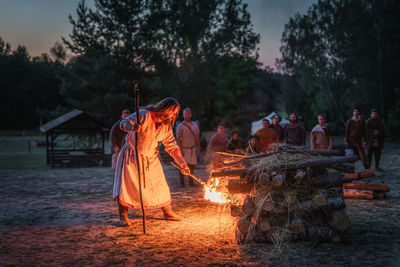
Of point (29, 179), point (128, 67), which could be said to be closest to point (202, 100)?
point (128, 67)

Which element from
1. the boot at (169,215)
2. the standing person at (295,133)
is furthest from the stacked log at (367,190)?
the boot at (169,215)

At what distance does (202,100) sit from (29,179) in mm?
16539

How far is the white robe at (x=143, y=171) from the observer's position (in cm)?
579

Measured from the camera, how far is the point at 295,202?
499 cm

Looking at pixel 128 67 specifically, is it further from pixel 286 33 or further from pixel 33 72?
pixel 33 72

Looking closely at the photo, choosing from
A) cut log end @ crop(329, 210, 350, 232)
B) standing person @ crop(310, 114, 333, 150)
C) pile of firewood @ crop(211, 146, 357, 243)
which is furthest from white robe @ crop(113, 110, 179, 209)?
standing person @ crop(310, 114, 333, 150)

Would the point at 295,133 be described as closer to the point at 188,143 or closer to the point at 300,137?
the point at 300,137

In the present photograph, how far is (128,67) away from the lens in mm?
25969

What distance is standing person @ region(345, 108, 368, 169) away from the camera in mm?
11492

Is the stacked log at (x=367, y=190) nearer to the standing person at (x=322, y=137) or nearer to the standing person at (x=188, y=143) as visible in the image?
the standing person at (x=322, y=137)

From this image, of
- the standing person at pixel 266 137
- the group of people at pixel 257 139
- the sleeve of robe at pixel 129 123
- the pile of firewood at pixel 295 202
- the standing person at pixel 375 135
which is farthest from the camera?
the standing person at pixel 375 135

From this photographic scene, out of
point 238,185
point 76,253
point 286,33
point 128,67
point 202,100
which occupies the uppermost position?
point 286,33

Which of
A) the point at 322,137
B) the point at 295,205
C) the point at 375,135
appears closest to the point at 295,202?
the point at 295,205

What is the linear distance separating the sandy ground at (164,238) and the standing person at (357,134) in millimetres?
3325
